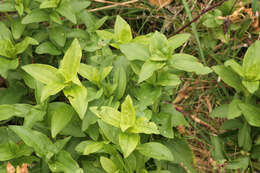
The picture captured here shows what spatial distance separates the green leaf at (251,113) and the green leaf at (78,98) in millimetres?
862

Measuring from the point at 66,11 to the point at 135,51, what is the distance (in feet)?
1.85

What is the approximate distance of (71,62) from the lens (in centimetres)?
171

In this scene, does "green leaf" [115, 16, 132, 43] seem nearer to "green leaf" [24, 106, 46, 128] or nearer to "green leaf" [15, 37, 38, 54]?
"green leaf" [15, 37, 38, 54]

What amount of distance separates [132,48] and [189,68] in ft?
0.99

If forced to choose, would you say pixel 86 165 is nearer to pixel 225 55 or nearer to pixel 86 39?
pixel 86 39

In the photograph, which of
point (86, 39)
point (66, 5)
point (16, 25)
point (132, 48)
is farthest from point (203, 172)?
point (16, 25)

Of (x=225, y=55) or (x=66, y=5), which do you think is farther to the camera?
(x=225, y=55)

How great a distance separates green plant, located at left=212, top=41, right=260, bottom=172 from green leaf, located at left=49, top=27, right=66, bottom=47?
928 mm

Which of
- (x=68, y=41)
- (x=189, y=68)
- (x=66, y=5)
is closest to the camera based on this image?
(x=189, y=68)

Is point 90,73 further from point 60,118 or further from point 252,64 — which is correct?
point 252,64

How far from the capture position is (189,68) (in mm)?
1732

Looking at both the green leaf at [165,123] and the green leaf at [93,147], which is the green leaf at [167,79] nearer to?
the green leaf at [165,123]

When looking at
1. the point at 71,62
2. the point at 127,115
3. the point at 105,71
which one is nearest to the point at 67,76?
the point at 71,62

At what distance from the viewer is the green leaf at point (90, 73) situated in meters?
1.79
